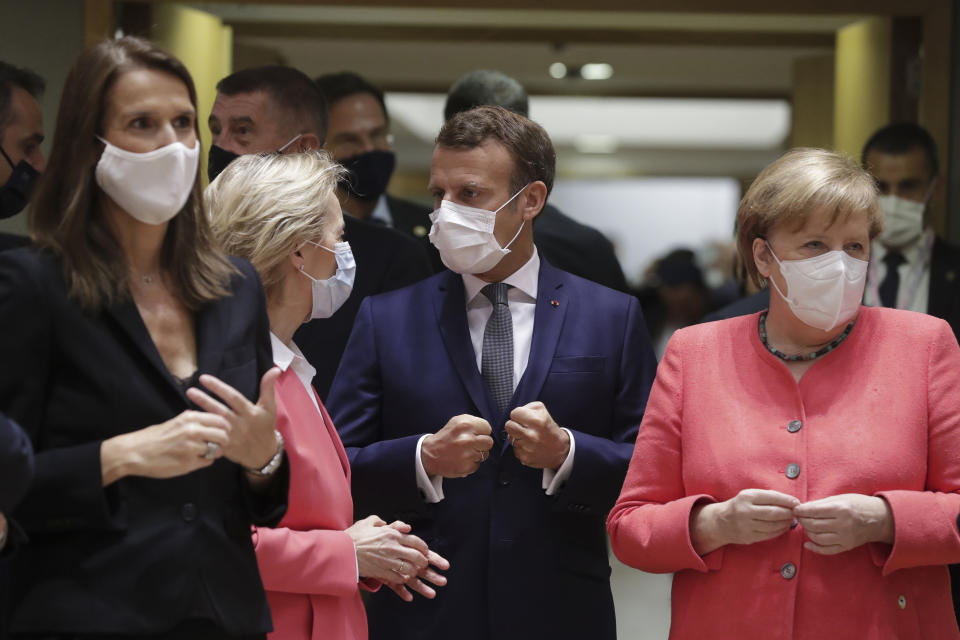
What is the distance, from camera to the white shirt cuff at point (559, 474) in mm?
2951

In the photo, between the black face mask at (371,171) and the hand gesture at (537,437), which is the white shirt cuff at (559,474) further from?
the black face mask at (371,171)

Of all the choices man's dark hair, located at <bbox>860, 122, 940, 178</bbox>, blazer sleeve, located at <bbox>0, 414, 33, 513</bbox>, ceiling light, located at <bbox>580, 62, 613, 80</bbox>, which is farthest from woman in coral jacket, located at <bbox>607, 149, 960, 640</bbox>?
ceiling light, located at <bbox>580, 62, 613, 80</bbox>

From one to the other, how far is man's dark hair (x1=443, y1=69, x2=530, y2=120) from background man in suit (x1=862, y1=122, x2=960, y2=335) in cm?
126

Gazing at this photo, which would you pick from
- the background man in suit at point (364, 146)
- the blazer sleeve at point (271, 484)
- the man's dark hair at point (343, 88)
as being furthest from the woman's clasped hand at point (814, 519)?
the man's dark hair at point (343, 88)

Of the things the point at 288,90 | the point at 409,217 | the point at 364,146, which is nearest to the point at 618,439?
the point at 288,90

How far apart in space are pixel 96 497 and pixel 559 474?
128 centimetres

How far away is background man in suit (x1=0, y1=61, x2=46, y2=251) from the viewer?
345cm

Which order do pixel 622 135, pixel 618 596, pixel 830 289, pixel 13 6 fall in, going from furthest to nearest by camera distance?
1. pixel 622 135
2. pixel 618 596
3. pixel 13 6
4. pixel 830 289

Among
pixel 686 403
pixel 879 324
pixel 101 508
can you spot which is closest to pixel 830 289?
pixel 879 324

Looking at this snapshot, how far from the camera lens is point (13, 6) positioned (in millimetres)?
4555

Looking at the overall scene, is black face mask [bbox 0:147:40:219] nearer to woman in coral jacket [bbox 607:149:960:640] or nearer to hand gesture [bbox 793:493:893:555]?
woman in coral jacket [bbox 607:149:960:640]

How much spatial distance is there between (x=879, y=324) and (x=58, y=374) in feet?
5.34

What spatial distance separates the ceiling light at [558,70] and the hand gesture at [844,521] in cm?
546

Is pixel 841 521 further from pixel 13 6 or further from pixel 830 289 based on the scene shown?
pixel 13 6
